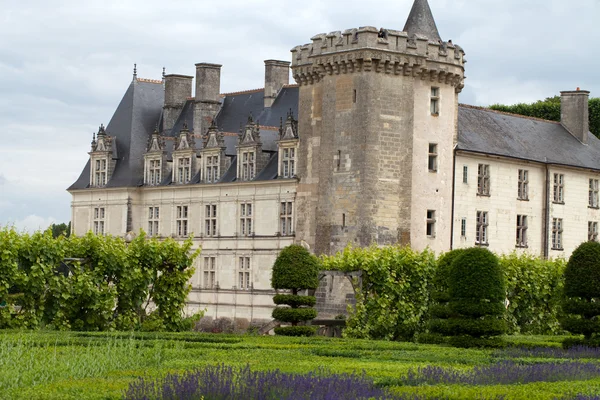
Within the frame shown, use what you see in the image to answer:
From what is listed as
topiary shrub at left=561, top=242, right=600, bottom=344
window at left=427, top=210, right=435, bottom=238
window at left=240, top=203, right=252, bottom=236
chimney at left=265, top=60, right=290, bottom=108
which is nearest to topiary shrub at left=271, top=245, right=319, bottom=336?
topiary shrub at left=561, top=242, right=600, bottom=344

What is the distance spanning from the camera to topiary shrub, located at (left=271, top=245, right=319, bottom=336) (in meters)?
35.4

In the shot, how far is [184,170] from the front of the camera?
188 ft

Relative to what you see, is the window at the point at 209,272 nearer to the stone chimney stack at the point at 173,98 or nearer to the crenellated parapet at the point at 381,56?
the stone chimney stack at the point at 173,98

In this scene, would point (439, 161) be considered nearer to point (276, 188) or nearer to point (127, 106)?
point (276, 188)

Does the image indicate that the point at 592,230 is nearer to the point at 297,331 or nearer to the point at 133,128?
the point at 133,128

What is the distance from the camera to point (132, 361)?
21.8 metres

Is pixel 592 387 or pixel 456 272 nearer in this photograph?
pixel 592 387

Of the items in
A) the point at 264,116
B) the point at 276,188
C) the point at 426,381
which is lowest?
the point at 426,381

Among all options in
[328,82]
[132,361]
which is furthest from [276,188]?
[132,361]

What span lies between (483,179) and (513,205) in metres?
2.05

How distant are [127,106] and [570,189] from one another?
22.5m

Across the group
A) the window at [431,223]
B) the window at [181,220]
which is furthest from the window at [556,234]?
the window at [181,220]

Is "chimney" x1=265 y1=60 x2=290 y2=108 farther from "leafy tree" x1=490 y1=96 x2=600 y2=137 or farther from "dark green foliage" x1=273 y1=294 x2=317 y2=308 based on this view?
"dark green foliage" x1=273 y1=294 x2=317 y2=308

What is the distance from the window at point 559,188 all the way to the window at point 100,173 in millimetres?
22016
